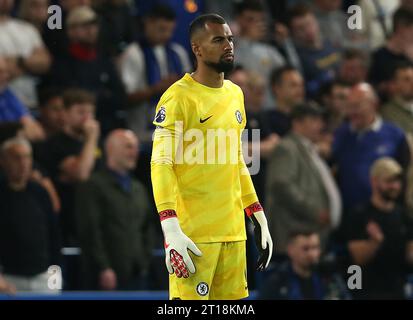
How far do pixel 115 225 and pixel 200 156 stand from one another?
3.80 m

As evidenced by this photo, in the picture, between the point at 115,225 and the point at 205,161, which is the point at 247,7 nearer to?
the point at 115,225

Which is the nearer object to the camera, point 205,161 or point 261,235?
point 205,161

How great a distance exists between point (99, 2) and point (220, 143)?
5048 millimetres

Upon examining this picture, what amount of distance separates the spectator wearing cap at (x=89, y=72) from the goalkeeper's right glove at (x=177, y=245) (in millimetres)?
4419

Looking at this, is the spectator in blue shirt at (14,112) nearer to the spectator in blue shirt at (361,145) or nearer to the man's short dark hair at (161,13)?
the man's short dark hair at (161,13)

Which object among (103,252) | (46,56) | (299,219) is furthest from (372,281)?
(46,56)

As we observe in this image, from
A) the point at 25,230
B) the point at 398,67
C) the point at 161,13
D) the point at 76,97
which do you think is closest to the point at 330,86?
the point at 398,67

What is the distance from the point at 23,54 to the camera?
9695 millimetres

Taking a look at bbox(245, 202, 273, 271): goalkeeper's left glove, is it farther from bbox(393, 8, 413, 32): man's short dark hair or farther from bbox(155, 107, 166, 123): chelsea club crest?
bbox(393, 8, 413, 32): man's short dark hair

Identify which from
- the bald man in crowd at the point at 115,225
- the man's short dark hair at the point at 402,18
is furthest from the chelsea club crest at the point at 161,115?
the man's short dark hair at the point at 402,18

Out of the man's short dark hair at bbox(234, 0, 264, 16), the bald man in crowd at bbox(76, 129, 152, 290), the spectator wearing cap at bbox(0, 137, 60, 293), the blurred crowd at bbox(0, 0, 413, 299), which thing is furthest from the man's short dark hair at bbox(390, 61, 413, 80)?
the spectator wearing cap at bbox(0, 137, 60, 293)

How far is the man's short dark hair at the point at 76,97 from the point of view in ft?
30.8

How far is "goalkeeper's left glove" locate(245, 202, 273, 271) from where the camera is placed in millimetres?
5574
